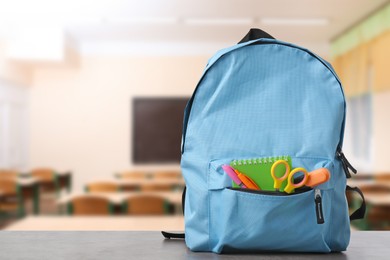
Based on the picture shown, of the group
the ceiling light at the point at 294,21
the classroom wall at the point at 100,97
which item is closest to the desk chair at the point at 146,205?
the ceiling light at the point at 294,21

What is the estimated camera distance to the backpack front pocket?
79 cm

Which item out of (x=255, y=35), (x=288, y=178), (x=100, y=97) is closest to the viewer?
(x=288, y=178)

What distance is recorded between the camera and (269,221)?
2.62 feet

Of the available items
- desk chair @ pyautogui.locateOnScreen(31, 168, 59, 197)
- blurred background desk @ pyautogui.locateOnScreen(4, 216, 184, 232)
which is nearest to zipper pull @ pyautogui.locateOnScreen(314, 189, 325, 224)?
blurred background desk @ pyautogui.locateOnScreen(4, 216, 184, 232)

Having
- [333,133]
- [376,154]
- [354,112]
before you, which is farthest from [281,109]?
[354,112]

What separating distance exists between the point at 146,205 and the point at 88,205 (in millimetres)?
476

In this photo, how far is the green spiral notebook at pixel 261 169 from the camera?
31.7 inches

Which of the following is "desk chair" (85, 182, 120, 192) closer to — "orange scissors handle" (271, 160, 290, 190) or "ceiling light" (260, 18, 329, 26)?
"ceiling light" (260, 18, 329, 26)

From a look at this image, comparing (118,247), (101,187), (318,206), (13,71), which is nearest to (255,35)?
(318,206)

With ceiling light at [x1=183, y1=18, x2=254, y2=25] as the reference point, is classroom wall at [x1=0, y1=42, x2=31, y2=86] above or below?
below

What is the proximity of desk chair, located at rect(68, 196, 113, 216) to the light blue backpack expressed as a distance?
3.44m

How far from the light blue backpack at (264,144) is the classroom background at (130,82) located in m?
3.88

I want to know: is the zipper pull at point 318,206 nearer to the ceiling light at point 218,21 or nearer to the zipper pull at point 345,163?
the zipper pull at point 345,163

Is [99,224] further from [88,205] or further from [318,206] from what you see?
[318,206]
